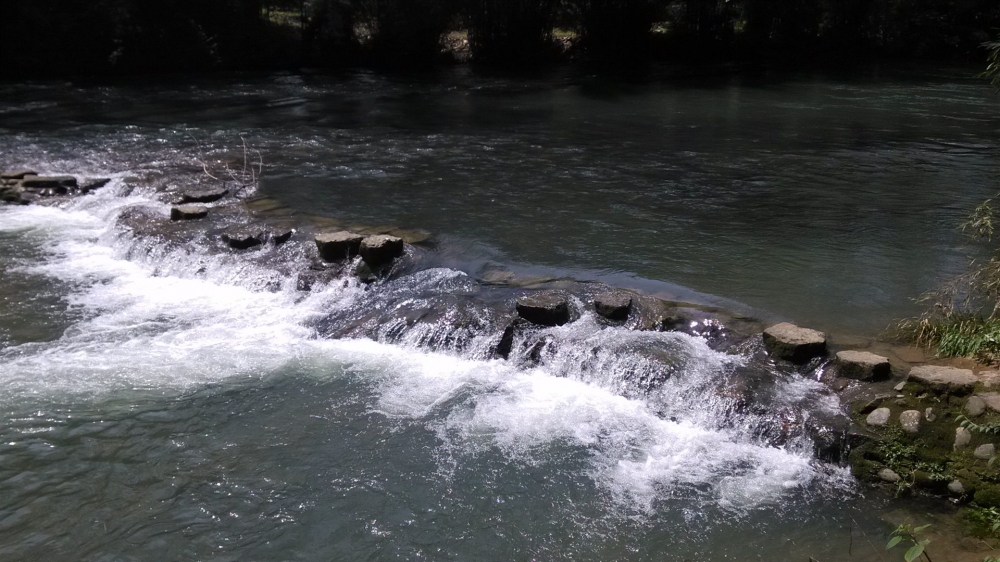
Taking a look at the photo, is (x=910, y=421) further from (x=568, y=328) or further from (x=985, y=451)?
(x=568, y=328)

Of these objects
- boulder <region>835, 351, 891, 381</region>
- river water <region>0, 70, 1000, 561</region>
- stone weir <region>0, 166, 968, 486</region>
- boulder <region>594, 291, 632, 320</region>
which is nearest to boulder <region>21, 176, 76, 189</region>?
river water <region>0, 70, 1000, 561</region>

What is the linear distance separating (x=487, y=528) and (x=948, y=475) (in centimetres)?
274

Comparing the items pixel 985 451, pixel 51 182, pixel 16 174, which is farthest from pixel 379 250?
pixel 16 174

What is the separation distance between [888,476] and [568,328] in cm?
270

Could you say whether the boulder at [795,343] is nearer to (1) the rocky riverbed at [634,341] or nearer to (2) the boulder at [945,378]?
(1) the rocky riverbed at [634,341]

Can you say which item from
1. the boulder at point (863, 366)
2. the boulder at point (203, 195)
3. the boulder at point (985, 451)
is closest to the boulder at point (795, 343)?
the boulder at point (863, 366)

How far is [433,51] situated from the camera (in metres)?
26.4

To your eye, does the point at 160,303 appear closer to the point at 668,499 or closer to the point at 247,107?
the point at 668,499

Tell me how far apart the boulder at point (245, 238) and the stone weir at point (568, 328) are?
15mm

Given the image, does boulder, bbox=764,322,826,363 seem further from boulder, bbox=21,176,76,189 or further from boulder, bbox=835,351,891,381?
boulder, bbox=21,176,76,189

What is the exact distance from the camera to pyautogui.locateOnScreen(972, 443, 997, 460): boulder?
4617 mm

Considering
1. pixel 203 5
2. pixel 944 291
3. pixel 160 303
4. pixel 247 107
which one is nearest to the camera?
pixel 944 291

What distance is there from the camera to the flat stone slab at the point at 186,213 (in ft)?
32.1

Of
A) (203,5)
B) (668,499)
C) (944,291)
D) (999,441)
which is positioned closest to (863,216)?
(944,291)
